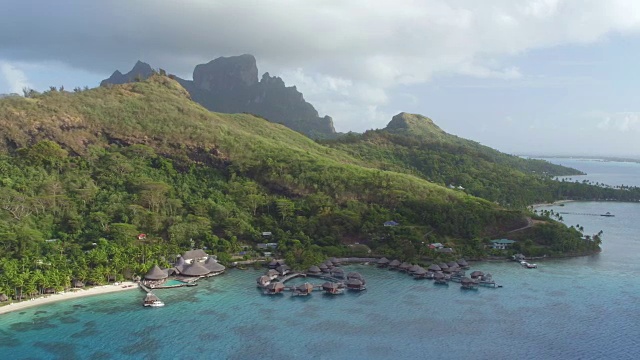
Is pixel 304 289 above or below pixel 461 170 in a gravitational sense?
below

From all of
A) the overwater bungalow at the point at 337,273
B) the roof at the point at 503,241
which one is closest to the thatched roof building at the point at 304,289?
the overwater bungalow at the point at 337,273

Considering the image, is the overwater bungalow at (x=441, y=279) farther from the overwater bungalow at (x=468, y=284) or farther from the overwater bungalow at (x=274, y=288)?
the overwater bungalow at (x=274, y=288)

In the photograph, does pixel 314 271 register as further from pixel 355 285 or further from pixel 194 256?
pixel 194 256

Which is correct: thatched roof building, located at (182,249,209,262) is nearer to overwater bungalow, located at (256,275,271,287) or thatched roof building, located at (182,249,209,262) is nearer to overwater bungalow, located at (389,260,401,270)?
overwater bungalow, located at (256,275,271,287)

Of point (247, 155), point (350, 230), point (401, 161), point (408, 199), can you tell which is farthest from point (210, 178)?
point (401, 161)

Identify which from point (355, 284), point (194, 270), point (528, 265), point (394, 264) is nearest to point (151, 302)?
point (194, 270)
